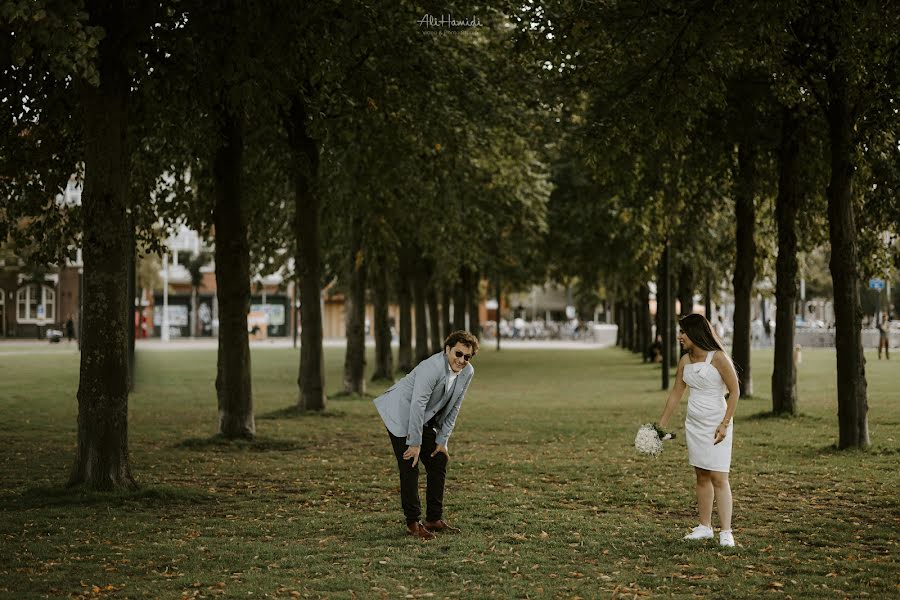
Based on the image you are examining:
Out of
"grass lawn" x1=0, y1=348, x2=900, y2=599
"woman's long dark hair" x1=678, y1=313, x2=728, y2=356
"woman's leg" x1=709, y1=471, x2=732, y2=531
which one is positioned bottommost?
"grass lawn" x1=0, y1=348, x2=900, y2=599

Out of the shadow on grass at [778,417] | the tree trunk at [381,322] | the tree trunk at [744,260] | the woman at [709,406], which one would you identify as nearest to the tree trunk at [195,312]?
the tree trunk at [381,322]

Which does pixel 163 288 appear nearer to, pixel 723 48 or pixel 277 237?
pixel 277 237

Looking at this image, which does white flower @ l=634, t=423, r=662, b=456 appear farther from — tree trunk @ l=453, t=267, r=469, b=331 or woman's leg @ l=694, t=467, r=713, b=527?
tree trunk @ l=453, t=267, r=469, b=331

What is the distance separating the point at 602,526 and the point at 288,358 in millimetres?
Answer: 43601

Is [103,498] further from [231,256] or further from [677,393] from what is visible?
[231,256]

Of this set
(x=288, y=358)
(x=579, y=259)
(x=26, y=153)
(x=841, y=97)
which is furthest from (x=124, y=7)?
(x=288, y=358)

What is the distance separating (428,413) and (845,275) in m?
8.01

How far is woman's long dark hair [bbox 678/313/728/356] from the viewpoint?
932cm

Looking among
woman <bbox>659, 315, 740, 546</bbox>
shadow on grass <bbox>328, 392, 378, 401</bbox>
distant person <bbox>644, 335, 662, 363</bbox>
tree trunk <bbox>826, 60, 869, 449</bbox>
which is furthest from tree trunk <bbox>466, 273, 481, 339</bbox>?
woman <bbox>659, 315, 740, 546</bbox>

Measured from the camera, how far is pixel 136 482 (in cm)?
1266

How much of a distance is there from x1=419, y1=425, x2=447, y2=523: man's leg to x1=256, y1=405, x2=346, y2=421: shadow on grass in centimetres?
1224

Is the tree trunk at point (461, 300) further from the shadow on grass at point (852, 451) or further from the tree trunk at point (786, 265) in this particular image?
the shadow on grass at point (852, 451)

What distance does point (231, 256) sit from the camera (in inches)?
670

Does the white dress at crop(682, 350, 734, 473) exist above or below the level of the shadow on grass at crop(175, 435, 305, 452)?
above
